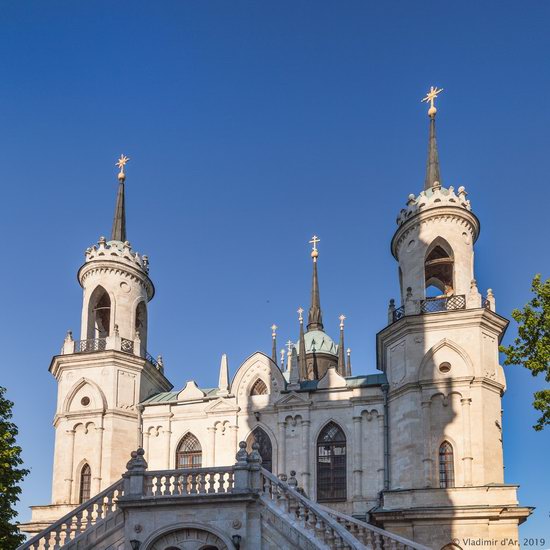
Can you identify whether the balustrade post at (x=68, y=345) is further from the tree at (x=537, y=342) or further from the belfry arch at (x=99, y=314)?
the tree at (x=537, y=342)

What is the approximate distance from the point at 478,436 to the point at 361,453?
4831mm

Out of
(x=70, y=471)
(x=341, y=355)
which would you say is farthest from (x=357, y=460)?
(x=341, y=355)

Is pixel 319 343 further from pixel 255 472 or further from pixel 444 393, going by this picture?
pixel 255 472

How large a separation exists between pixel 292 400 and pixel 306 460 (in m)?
2.60

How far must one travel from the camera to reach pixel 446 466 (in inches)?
1331

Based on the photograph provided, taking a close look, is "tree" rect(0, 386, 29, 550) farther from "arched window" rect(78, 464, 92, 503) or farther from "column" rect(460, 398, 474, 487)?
"column" rect(460, 398, 474, 487)

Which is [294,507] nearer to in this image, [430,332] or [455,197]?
[430,332]

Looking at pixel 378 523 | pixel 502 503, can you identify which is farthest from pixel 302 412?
pixel 502 503

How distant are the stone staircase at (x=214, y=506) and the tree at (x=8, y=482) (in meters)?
5.59

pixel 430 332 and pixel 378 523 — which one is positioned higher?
pixel 430 332

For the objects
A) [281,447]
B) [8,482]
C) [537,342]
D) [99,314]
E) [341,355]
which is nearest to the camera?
[537,342]

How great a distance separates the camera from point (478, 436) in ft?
Result: 110

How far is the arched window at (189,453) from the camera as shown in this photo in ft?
124

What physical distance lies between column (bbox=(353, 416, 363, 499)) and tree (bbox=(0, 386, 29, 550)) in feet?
41.8
